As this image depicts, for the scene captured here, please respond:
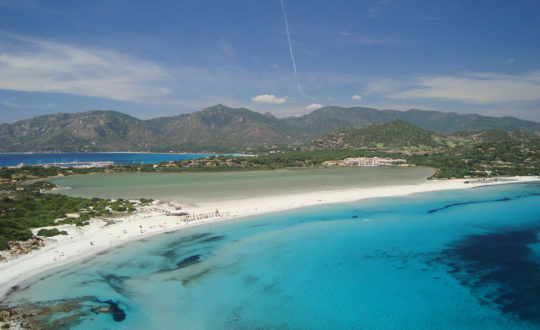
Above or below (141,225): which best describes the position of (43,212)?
above

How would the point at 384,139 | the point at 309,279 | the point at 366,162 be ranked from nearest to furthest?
the point at 309,279 → the point at 366,162 → the point at 384,139

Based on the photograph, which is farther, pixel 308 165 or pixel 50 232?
pixel 308 165

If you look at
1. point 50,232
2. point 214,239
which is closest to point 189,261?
point 214,239

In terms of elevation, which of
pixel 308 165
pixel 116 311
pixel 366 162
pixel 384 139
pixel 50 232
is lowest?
pixel 116 311

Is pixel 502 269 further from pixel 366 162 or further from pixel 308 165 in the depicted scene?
pixel 366 162

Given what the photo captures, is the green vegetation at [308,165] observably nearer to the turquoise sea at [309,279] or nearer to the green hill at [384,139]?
the green hill at [384,139]

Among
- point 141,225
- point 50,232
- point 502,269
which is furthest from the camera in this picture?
point 141,225

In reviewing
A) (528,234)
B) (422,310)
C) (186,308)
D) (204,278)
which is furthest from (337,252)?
(528,234)

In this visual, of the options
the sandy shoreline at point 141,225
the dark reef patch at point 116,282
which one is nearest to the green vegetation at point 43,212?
the sandy shoreline at point 141,225
